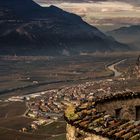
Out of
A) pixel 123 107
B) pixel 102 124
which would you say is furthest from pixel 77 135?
pixel 123 107

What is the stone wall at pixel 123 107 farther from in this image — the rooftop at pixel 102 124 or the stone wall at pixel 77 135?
the stone wall at pixel 77 135

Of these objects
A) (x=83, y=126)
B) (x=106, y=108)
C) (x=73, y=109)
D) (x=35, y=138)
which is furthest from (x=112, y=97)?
(x=35, y=138)

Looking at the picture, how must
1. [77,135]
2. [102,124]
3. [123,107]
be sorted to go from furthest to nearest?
[123,107] → [77,135] → [102,124]

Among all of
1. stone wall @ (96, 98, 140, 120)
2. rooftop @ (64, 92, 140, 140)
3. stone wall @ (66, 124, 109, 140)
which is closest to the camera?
rooftop @ (64, 92, 140, 140)

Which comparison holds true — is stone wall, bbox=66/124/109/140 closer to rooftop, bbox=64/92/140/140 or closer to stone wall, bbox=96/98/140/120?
rooftop, bbox=64/92/140/140

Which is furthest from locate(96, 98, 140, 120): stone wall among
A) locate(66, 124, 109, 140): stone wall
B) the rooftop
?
locate(66, 124, 109, 140): stone wall

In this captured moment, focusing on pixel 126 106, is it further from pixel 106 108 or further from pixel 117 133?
pixel 117 133

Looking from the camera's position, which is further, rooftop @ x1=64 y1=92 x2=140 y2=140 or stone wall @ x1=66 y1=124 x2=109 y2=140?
stone wall @ x1=66 y1=124 x2=109 y2=140

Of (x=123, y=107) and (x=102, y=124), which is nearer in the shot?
(x=102, y=124)

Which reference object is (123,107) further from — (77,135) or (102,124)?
(102,124)

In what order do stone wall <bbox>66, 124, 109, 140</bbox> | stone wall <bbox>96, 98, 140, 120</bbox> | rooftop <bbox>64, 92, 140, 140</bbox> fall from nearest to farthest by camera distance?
rooftop <bbox>64, 92, 140, 140</bbox>, stone wall <bbox>66, 124, 109, 140</bbox>, stone wall <bbox>96, 98, 140, 120</bbox>
